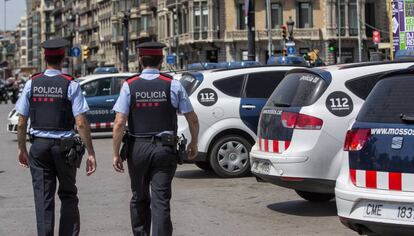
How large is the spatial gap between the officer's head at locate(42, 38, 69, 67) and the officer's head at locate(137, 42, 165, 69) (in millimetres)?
701

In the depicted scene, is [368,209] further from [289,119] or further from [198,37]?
[198,37]

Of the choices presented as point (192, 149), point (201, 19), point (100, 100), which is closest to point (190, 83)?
point (192, 149)

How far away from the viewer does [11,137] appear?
23.0 m

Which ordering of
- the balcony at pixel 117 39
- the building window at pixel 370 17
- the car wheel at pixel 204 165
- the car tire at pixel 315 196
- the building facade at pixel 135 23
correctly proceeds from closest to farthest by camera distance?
the car tire at pixel 315 196 → the car wheel at pixel 204 165 → the building window at pixel 370 17 → the building facade at pixel 135 23 → the balcony at pixel 117 39

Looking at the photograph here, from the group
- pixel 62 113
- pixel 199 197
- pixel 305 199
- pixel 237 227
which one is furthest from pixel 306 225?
pixel 62 113

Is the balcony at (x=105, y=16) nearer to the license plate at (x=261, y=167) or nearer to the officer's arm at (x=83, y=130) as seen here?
the license plate at (x=261, y=167)

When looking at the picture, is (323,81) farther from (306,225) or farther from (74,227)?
(74,227)

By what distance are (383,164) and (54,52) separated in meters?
3.03

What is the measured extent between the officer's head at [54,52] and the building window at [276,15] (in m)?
68.1

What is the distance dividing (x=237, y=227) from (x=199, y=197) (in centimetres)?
227

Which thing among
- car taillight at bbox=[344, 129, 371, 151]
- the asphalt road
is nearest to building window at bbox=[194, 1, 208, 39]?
the asphalt road

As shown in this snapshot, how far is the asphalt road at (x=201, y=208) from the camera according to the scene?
27.2 feet

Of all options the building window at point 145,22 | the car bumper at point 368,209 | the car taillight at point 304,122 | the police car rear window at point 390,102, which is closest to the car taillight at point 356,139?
the police car rear window at point 390,102

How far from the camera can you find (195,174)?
13250mm
